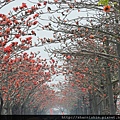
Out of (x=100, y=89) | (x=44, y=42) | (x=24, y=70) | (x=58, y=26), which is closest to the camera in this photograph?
(x=58, y=26)

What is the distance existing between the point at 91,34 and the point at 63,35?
4.02ft

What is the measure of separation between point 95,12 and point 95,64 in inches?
156

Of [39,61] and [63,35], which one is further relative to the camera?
[39,61]

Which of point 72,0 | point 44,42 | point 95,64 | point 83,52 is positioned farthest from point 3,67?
point 72,0

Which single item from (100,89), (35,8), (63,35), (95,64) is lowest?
(100,89)

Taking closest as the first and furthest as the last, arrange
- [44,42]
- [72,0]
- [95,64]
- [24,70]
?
[72,0], [44,42], [95,64], [24,70]

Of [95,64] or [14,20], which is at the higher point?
[14,20]

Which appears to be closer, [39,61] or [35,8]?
[35,8]

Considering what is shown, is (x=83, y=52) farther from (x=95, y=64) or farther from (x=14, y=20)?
(x=95, y=64)

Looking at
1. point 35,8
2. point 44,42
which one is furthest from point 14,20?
point 44,42

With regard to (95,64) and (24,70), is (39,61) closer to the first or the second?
(24,70)

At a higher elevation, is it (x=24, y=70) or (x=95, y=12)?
(x=95, y=12)

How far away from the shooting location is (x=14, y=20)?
794cm

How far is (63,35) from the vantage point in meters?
8.98
